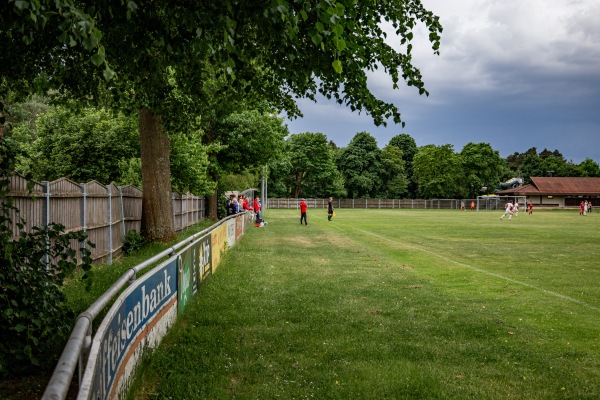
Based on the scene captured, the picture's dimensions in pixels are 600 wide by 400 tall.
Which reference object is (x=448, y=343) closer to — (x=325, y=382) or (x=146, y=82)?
(x=325, y=382)

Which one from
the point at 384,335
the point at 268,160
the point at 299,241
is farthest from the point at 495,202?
the point at 384,335

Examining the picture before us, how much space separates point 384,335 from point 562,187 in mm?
93686

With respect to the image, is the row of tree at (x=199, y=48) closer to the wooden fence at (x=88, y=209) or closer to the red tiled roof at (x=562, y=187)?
the wooden fence at (x=88, y=209)

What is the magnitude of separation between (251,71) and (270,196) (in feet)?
280

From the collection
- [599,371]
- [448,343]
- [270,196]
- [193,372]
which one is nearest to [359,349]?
[448,343]

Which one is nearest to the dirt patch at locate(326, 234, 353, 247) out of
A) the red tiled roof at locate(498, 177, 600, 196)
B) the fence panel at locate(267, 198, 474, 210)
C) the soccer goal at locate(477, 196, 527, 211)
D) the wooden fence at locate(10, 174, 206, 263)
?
the wooden fence at locate(10, 174, 206, 263)

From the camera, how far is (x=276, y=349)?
6.97m

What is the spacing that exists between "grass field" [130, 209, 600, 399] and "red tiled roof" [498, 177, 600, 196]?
81.2 m

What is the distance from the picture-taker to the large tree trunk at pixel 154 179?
675 inches

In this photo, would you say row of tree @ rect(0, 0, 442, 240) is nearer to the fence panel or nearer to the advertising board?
the advertising board

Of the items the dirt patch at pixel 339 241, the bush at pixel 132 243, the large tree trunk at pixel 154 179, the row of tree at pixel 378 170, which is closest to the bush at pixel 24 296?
Result: the bush at pixel 132 243

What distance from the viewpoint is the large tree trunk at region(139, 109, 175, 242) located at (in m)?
17.1

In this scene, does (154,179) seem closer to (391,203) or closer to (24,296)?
(24,296)

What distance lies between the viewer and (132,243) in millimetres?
16469
